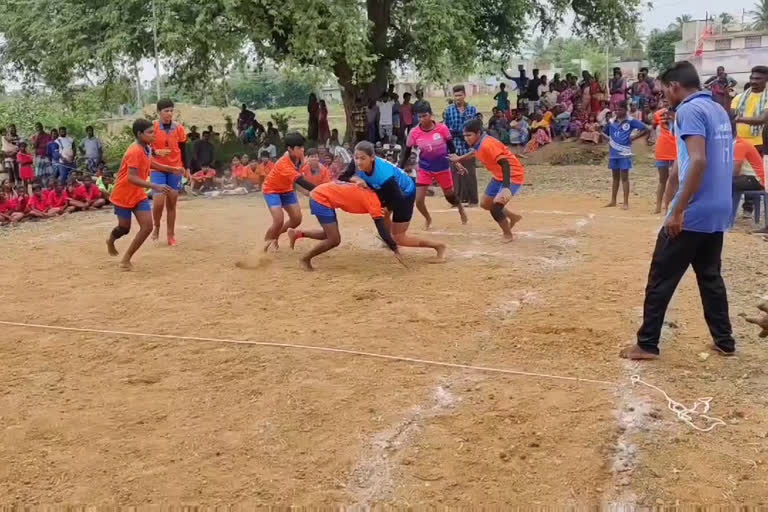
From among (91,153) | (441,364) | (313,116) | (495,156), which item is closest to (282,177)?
(495,156)

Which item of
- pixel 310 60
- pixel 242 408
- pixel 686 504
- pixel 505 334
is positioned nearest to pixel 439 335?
pixel 505 334

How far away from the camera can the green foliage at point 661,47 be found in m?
46.7

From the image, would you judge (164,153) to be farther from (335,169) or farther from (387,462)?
(387,462)

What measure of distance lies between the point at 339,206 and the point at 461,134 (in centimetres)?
470

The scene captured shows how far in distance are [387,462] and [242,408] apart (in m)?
1.08

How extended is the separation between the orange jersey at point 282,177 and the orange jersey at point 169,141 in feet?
4.42

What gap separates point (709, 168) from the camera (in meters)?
4.80

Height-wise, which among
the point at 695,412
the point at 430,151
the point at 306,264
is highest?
the point at 430,151

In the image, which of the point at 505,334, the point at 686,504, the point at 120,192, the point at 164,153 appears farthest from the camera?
the point at 164,153

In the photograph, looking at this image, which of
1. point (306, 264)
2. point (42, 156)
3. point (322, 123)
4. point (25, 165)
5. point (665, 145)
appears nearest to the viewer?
point (306, 264)

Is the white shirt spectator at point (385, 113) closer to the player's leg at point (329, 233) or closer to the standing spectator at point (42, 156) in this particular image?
the standing spectator at point (42, 156)

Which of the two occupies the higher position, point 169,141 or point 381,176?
point 169,141

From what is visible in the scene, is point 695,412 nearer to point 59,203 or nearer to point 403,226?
point 403,226

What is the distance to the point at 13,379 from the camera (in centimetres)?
527
